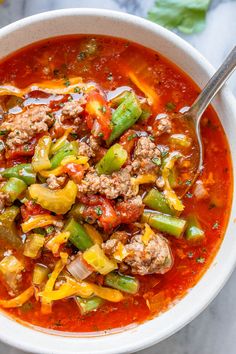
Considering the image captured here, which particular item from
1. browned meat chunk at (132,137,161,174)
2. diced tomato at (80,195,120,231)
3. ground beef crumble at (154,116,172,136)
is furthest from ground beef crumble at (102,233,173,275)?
ground beef crumble at (154,116,172,136)

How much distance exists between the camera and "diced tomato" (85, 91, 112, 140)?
144 inches

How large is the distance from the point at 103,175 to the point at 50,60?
822mm

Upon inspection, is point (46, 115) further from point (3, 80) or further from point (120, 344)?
point (120, 344)

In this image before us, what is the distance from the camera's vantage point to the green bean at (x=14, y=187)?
3.67 metres

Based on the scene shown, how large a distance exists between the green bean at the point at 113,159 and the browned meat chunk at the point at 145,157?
10 cm

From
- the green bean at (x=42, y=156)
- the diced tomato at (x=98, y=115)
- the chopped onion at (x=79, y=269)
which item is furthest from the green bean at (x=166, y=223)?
the green bean at (x=42, y=156)

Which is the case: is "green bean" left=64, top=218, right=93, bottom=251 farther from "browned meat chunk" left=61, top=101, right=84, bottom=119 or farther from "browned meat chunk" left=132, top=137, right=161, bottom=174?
"browned meat chunk" left=61, top=101, right=84, bottom=119

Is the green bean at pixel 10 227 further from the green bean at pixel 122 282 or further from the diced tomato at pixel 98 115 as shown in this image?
the diced tomato at pixel 98 115

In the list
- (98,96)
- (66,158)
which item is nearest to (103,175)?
(66,158)

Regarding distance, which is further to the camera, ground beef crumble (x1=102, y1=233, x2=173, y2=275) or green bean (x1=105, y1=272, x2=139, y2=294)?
green bean (x1=105, y1=272, x2=139, y2=294)

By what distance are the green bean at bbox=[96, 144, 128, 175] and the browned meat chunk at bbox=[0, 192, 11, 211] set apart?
0.59 m

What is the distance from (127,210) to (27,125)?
0.79 m

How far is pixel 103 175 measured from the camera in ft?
12.0

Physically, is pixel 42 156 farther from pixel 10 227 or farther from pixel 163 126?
pixel 163 126
